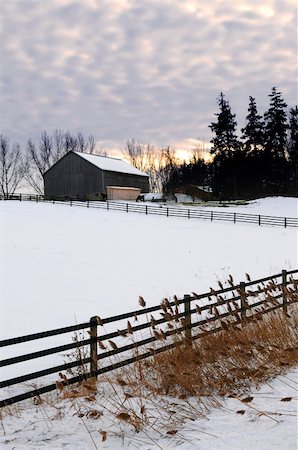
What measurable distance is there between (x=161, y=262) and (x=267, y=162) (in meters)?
53.7

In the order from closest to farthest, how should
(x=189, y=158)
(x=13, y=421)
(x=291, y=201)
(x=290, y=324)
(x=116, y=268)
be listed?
1. (x=13, y=421)
2. (x=290, y=324)
3. (x=116, y=268)
4. (x=291, y=201)
5. (x=189, y=158)

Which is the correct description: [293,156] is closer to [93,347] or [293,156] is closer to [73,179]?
[73,179]

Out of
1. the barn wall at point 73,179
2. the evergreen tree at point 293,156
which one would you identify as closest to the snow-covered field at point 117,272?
the barn wall at point 73,179

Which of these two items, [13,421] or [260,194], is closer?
[13,421]

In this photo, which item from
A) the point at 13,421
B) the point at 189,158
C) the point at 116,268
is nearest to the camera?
the point at 13,421

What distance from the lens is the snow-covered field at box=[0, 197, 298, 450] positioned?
4.65 meters

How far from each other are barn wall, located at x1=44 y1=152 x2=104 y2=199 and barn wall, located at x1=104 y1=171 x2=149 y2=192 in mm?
A: 1292

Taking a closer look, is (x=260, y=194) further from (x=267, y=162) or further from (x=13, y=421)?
(x=13, y=421)

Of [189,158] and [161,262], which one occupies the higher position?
[189,158]

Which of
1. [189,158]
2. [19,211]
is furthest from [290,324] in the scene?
[189,158]

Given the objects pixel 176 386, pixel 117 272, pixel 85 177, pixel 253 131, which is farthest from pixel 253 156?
pixel 176 386

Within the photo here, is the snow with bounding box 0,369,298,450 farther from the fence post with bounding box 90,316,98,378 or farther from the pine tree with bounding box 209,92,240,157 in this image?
the pine tree with bounding box 209,92,240,157

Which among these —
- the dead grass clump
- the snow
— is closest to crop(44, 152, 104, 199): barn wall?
the dead grass clump

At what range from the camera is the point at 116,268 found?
65.0 feet
